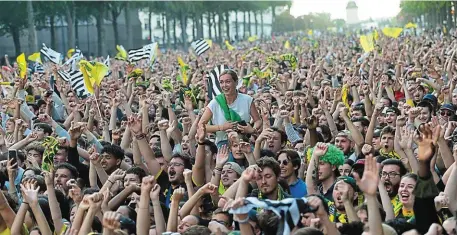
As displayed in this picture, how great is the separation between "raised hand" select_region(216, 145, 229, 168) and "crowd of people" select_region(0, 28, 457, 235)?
0.09 ft

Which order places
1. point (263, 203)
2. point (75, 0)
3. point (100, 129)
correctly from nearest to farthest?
point (263, 203), point (100, 129), point (75, 0)

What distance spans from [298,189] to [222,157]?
66cm

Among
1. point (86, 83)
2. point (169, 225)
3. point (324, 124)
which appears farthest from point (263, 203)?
point (86, 83)

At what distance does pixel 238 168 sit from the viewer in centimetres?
825

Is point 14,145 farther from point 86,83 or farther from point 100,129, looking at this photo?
point 86,83

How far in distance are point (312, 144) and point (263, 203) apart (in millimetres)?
4635

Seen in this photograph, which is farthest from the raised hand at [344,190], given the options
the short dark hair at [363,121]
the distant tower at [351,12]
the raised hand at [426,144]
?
the distant tower at [351,12]

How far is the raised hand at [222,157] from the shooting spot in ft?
27.3

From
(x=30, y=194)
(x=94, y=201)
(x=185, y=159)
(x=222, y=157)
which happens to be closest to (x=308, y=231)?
(x=94, y=201)

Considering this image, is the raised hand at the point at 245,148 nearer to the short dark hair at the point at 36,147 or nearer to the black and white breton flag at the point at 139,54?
the short dark hair at the point at 36,147

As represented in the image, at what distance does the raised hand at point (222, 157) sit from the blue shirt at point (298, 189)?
0.57 metres

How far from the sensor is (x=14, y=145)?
10.4 meters

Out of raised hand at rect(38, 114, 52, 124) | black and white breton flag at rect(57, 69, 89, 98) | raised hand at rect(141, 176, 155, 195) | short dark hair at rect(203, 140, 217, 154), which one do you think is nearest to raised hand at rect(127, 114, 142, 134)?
short dark hair at rect(203, 140, 217, 154)

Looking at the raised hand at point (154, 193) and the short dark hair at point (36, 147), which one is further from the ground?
the raised hand at point (154, 193)
